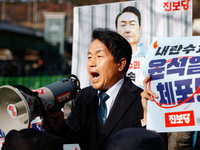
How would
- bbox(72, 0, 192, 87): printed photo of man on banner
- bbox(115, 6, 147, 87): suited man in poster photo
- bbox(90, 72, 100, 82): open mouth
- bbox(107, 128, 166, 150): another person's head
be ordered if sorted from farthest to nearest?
bbox(115, 6, 147, 87): suited man in poster photo < bbox(72, 0, 192, 87): printed photo of man on banner < bbox(90, 72, 100, 82): open mouth < bbox(107, 128, 166, 150): another person's head

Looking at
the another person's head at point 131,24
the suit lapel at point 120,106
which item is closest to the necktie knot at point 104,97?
the suit lapel at point 120,106

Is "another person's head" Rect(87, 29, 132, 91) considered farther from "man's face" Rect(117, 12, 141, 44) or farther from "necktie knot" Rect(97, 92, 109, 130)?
"man's face" Rect(117, 12, 141, 44)

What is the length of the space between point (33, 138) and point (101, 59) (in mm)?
1006

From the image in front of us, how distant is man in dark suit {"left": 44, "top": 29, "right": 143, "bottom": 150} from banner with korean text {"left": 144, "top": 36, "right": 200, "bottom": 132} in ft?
1.15

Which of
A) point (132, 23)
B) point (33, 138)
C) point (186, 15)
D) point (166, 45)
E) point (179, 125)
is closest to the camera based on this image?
point (33, 138)

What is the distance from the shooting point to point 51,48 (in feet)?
85.6

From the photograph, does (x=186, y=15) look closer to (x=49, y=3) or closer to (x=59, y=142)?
(x=59, y=142)

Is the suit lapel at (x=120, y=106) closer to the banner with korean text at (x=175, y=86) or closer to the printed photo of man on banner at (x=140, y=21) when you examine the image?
the banner with korean text at (x=175, y=86)

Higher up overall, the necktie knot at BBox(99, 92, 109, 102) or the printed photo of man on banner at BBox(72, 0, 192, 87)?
the printed photo of man on banner at BBox(72, 0, 192, 87)

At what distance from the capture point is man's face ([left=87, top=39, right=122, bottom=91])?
2.30 m

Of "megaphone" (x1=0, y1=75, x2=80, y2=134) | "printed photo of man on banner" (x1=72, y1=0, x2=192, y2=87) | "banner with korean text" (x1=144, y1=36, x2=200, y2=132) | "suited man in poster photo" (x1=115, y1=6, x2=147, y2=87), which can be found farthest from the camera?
"suited man in poster photo" (x1=115, y1=6, x2=147, y2=87)

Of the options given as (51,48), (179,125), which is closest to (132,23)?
(179,125)

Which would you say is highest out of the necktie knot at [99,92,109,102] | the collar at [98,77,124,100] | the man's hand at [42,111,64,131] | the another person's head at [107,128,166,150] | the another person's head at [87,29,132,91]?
the another person's head at [87,29,132,91]

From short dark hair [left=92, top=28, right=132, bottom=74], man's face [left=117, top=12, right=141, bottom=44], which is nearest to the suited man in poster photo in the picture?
man's face [left=117, top=12, right=141, bottom=44]
